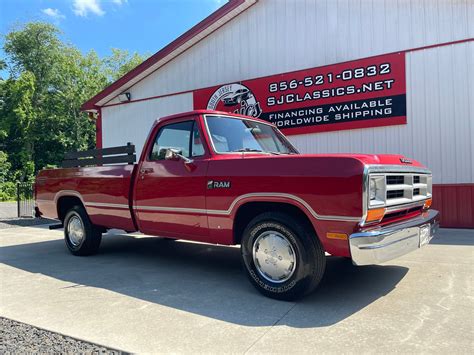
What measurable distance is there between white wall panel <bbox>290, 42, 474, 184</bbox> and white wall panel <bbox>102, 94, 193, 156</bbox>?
642 cm

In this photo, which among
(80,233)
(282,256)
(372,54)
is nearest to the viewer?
(282,256)

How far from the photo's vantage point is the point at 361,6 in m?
9.47

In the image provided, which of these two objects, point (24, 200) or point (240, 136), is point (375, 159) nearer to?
point (240, 136)

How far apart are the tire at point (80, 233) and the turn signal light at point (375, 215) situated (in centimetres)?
449

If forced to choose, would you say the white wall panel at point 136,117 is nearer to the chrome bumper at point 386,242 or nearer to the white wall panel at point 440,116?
the white wall panel at point 440,116

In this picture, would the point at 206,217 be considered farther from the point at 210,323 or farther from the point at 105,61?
the point at 105,61

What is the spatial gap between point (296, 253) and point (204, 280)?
1530mm

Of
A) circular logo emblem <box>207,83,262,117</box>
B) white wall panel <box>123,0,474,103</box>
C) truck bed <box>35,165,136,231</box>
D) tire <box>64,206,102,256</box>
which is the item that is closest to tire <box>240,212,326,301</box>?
truck bed <box>35,165,136,231</box>

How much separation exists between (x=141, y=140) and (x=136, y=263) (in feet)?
27.0

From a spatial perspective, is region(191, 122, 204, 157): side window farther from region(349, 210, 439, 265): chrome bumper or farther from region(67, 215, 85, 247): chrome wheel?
region(67, 215, 85, 247): chrome wheel

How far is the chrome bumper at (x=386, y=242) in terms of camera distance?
3.31m

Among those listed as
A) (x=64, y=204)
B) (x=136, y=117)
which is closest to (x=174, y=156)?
(x=64, y=204)

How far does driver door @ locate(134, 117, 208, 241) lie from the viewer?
4.55m

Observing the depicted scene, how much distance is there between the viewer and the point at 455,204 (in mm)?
8352
